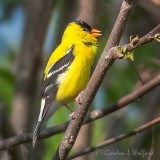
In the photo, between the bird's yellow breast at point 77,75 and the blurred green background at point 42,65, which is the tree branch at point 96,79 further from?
the bird's yellow breast at point 77,75

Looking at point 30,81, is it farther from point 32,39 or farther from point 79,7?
point 79,7

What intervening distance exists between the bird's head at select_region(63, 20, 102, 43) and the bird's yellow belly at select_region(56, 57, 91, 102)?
0.36 meters

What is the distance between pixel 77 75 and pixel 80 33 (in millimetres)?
619

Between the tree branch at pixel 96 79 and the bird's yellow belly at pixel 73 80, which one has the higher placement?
the tree branch at pixel 96 79

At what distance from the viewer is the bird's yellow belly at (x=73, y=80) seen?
427cm

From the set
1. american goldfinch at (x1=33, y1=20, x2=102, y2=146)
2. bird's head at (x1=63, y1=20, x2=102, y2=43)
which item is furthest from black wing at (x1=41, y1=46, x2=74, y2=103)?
bird's head at (x1=63, y1=20, x2=102, y2=43)

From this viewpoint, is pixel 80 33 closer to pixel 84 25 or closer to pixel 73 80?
pixel 84 25

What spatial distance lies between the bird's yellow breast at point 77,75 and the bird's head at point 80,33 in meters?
0.14

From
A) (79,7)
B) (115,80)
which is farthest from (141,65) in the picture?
Result: (79,7)

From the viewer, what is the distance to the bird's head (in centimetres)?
456

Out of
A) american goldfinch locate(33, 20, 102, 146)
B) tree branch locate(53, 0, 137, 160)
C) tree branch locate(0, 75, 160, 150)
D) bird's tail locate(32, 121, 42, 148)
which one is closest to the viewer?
tree branch locate(53, 0, 137, 160)

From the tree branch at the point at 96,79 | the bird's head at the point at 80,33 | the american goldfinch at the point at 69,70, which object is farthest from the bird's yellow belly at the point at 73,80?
the tree branch at the point at 96,79

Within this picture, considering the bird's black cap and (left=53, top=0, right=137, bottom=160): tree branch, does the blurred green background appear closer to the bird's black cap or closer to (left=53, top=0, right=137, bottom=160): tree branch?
the bird's black cap

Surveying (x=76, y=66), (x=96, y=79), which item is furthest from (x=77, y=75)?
(x=96, y=79)
